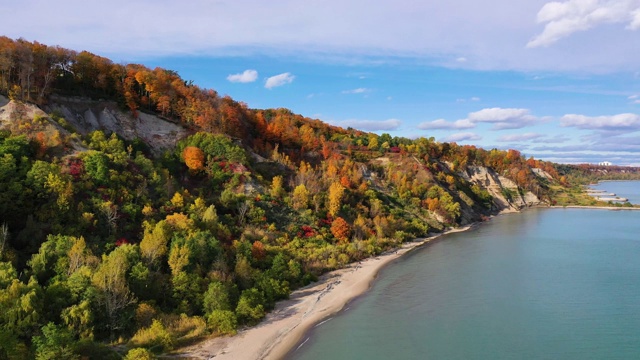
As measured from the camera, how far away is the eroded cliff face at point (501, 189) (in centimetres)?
10410

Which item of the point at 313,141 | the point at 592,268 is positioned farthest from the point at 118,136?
the point at 592,268

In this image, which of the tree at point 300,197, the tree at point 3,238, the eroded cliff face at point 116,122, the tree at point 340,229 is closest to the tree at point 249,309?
the tree at point 3,238

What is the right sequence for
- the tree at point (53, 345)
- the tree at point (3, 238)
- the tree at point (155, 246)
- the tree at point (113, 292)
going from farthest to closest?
the tree at point (155, 246), the tree at point (3, 238), the tree at point (113, 292), the tree at point (53, 345)

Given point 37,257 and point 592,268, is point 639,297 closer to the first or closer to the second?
point 592,268

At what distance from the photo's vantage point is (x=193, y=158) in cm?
5362

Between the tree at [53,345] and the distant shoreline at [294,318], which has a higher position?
the tree at [53,345]

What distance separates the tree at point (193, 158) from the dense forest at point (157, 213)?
0.62 feet

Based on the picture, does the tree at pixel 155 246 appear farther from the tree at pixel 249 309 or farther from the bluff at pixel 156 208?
the tree at pixel 249 309

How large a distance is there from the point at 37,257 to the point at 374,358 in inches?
902

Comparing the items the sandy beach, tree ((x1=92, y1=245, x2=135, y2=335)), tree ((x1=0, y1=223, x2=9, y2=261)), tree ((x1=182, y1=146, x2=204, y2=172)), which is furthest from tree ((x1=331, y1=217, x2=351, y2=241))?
tree ((x1=0, y1=223, x2=9, y2=261))

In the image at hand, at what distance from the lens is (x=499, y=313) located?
31.6 meters

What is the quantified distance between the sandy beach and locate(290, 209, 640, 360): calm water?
1177mm

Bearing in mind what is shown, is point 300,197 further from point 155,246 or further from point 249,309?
point 249,309

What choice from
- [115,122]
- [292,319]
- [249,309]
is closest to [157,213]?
[249,309]
